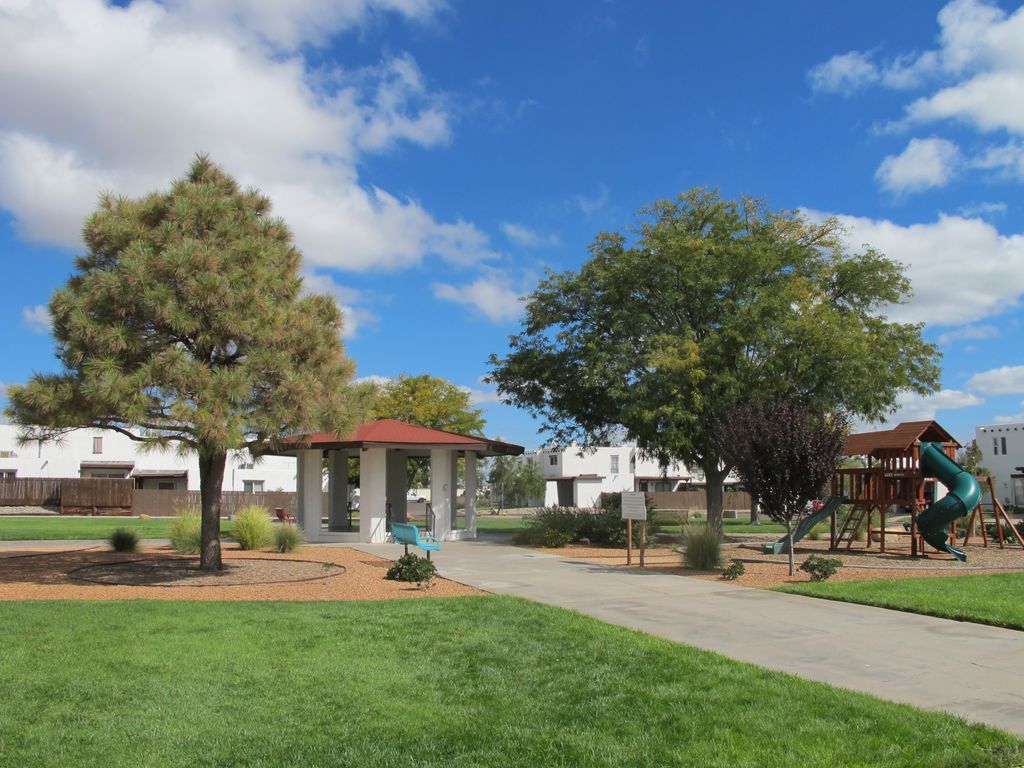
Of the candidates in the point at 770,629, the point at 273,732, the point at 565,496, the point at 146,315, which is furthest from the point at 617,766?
the point at 565,496

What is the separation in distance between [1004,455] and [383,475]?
5731cm

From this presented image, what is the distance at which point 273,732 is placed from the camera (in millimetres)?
5461

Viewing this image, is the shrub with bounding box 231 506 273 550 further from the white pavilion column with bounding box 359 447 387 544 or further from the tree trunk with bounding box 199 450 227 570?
the tree trunk with bounding box 199 450 227 570

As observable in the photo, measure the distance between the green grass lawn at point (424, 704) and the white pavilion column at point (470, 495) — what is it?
1602 cm

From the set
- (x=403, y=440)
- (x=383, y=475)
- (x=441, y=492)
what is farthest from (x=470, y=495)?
(x=403, y=440)

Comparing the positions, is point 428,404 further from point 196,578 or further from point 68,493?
point 196,578

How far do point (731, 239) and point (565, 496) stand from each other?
166 ft

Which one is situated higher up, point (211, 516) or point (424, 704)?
point (211, 516)

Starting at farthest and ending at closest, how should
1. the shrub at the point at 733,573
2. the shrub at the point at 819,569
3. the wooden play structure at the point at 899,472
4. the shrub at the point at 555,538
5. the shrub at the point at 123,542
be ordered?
the shrub at the point at 555,538, the wooden play structure at the point at 899,472, the shrub at the point at 123,542, the shrub at the point at 733,573, the shrub at the point at 819,569

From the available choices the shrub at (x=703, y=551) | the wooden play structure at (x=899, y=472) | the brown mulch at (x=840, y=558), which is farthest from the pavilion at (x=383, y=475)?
the wooden play structure at (x=899, y=472)

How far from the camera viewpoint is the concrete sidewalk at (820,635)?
21.6 feet

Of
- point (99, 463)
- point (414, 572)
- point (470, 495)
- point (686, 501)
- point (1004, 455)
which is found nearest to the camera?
point (414, 572)

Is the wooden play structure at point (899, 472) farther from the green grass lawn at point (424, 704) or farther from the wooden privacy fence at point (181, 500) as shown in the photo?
the wooden privacy fence at point (181, 500)

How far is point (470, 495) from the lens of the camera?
85.9 ft
